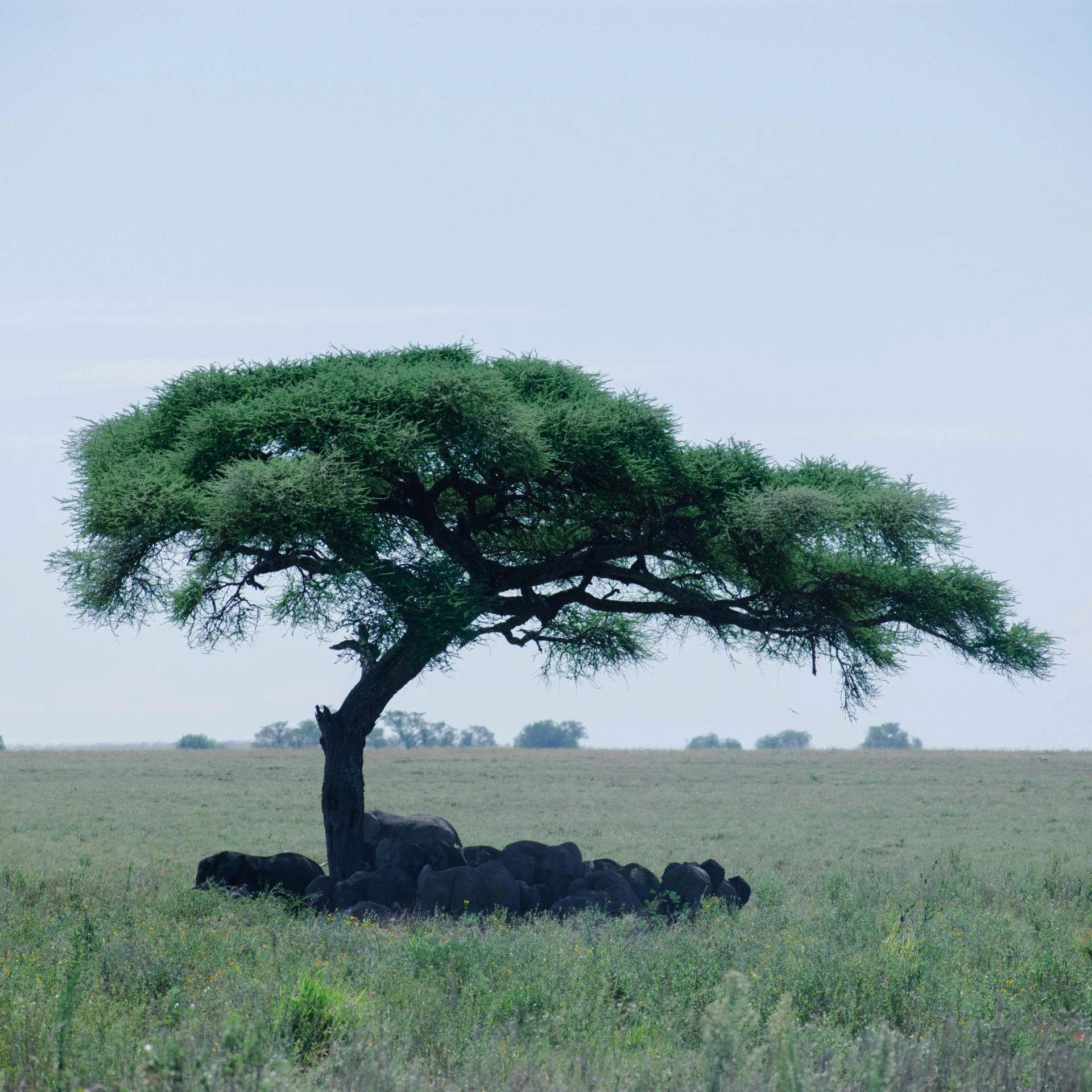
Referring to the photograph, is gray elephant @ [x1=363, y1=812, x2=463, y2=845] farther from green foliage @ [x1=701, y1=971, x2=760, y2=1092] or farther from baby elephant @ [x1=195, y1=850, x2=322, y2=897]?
green foliage @ [x1=701, y1=971, x2=760, y2=1092]

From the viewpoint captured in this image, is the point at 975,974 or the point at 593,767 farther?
the point at 593,767

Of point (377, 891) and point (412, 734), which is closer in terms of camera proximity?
point (377, 891)

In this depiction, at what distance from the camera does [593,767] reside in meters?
73.7

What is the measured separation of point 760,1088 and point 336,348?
59.8 feet

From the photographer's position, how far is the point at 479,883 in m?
16.8

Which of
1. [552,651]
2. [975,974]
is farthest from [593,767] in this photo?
[975,974]

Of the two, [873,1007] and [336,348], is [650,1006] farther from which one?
[336,348]

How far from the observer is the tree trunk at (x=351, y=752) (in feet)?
67.3

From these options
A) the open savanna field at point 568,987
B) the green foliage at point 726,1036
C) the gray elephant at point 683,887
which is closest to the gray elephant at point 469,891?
the open savanna field at point 568,987

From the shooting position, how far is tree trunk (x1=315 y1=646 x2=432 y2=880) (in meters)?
20.5

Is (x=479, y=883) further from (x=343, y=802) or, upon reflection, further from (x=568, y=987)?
(x=568, y=987)

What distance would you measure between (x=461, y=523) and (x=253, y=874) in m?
7.50

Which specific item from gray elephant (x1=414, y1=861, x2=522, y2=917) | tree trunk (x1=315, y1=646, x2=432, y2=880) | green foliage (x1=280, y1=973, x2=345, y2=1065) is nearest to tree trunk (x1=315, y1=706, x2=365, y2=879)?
tree trunk (x1=315, y1=646, x2=432, y2=880)

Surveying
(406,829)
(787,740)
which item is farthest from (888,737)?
(406,829)
